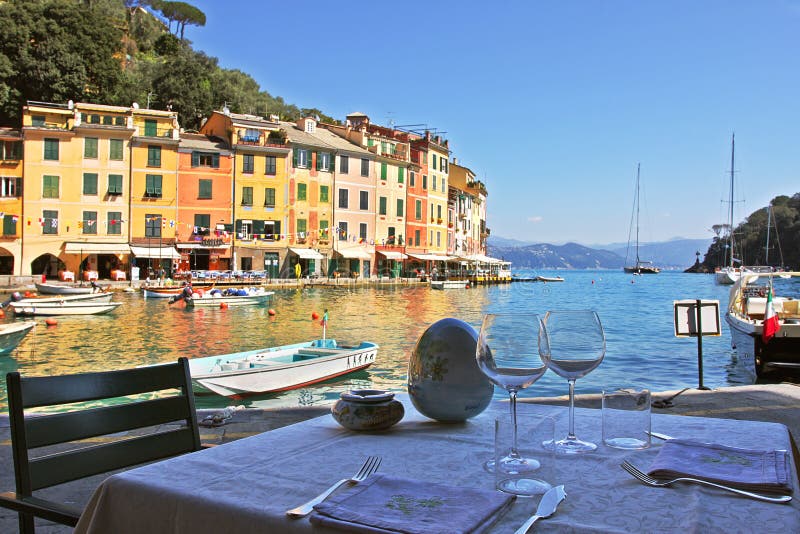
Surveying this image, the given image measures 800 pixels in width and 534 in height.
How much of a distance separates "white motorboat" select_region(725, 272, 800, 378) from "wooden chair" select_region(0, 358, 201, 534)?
38.2ft

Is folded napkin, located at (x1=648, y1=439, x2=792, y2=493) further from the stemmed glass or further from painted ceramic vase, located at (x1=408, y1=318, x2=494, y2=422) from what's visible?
painted ceramic vase, located at (x1=408, y1=318, x2=494, y2=422)

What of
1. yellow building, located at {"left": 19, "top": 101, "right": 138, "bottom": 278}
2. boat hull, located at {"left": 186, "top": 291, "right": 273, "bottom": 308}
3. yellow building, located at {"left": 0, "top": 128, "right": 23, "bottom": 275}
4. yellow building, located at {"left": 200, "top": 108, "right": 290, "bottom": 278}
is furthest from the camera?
yellow building, located at {"left": 200, "top": 108, "right": 290, "bottom": 278}

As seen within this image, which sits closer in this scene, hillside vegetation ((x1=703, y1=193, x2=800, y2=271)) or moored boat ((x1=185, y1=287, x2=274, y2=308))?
moored boat ((x1=185, y1=287, x2=274, y2=308))

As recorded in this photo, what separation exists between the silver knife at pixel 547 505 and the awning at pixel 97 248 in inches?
1319

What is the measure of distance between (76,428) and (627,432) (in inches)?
52.3

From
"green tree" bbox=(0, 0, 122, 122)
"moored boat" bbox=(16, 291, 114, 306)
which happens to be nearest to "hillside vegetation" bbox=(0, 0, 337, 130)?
"green tree" bbox=(0, 0, 122, 122)

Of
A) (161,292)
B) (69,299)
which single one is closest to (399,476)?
(69,299)

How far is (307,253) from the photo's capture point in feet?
126

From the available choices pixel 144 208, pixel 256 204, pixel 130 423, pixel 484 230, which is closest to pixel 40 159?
pixel 144 208

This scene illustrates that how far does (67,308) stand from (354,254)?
72.5 ft

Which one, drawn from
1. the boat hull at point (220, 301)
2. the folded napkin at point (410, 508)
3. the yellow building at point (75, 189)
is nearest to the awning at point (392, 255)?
the yellow building at point (75, 189)

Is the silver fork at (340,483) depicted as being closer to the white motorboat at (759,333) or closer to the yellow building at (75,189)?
the white motorboat at (759,333)

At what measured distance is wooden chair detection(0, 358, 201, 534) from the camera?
1521mm

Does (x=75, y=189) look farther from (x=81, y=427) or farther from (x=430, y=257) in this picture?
(x=81, y=427)
